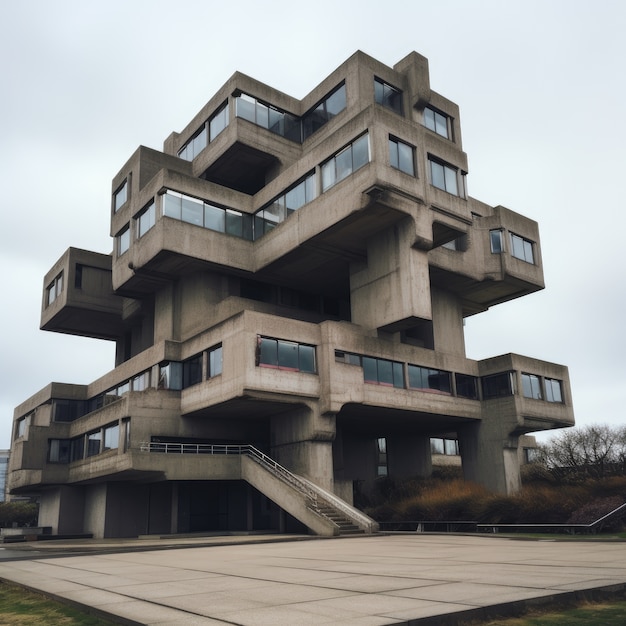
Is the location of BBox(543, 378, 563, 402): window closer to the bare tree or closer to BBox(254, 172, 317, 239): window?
the bare tree

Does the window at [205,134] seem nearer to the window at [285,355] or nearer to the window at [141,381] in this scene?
the window at [141,381]

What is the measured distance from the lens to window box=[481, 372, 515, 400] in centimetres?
4591

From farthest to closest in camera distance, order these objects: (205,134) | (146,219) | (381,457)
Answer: (381,457) → (205,134) → (146,219)

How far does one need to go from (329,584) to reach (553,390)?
42.8m

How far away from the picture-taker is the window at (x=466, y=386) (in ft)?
151

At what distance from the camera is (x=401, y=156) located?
37938 millimetres

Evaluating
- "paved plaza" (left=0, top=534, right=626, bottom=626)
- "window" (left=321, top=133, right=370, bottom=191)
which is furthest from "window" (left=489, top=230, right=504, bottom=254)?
"paved plaza" (left=0, top=534, right=626, bottom=626)

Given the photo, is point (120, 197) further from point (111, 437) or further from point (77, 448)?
point (111, 437)

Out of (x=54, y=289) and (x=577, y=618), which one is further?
(x=54, y=289)

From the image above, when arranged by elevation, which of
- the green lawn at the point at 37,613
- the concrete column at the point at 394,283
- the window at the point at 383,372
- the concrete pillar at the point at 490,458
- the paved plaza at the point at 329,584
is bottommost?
the green lawn at the point at 37,613

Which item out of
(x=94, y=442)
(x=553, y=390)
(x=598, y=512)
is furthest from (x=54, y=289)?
(x=598, y=512)

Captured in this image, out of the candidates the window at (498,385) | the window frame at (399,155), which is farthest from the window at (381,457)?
the window frame at (399,155)

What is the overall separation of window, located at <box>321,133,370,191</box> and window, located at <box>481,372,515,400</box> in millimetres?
18970

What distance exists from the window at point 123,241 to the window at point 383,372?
67.5 feet
